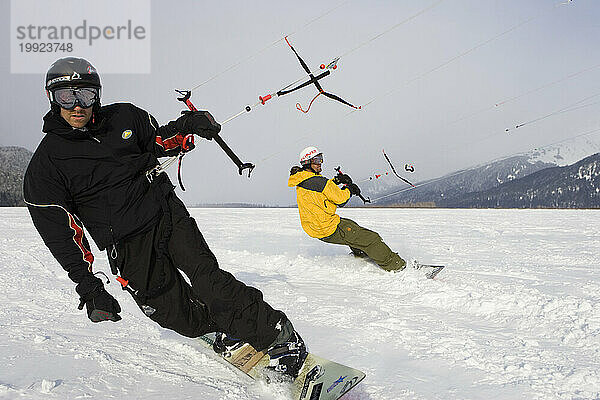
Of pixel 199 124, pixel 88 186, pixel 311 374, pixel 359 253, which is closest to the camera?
pixel 88 186

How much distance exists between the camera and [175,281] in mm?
3266

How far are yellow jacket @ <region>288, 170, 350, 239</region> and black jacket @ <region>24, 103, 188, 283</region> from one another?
171 inches

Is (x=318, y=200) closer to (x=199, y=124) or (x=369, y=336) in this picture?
(x=369, y=336)

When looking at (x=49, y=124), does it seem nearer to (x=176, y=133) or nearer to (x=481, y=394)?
(x=176, y=133)

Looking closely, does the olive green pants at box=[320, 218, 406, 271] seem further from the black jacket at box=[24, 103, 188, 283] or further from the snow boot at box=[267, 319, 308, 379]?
the black jacket at box=[24, 103, 188, 283]

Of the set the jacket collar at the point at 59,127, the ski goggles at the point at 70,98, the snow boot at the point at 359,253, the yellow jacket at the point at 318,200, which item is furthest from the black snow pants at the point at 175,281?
the snow boot at the point at 359,253

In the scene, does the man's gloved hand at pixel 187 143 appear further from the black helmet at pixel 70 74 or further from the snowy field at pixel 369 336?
the snowy field at pixel 369 336

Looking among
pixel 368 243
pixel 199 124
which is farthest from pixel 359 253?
pixel 199 124

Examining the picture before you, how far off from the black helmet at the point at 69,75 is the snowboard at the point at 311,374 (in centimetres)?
221

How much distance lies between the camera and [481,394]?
2986 millimetres

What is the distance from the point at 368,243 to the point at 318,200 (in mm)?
1173

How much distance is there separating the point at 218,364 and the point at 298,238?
959 centimetres

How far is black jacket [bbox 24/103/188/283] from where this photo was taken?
2816mm

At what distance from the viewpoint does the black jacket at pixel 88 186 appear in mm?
2816
